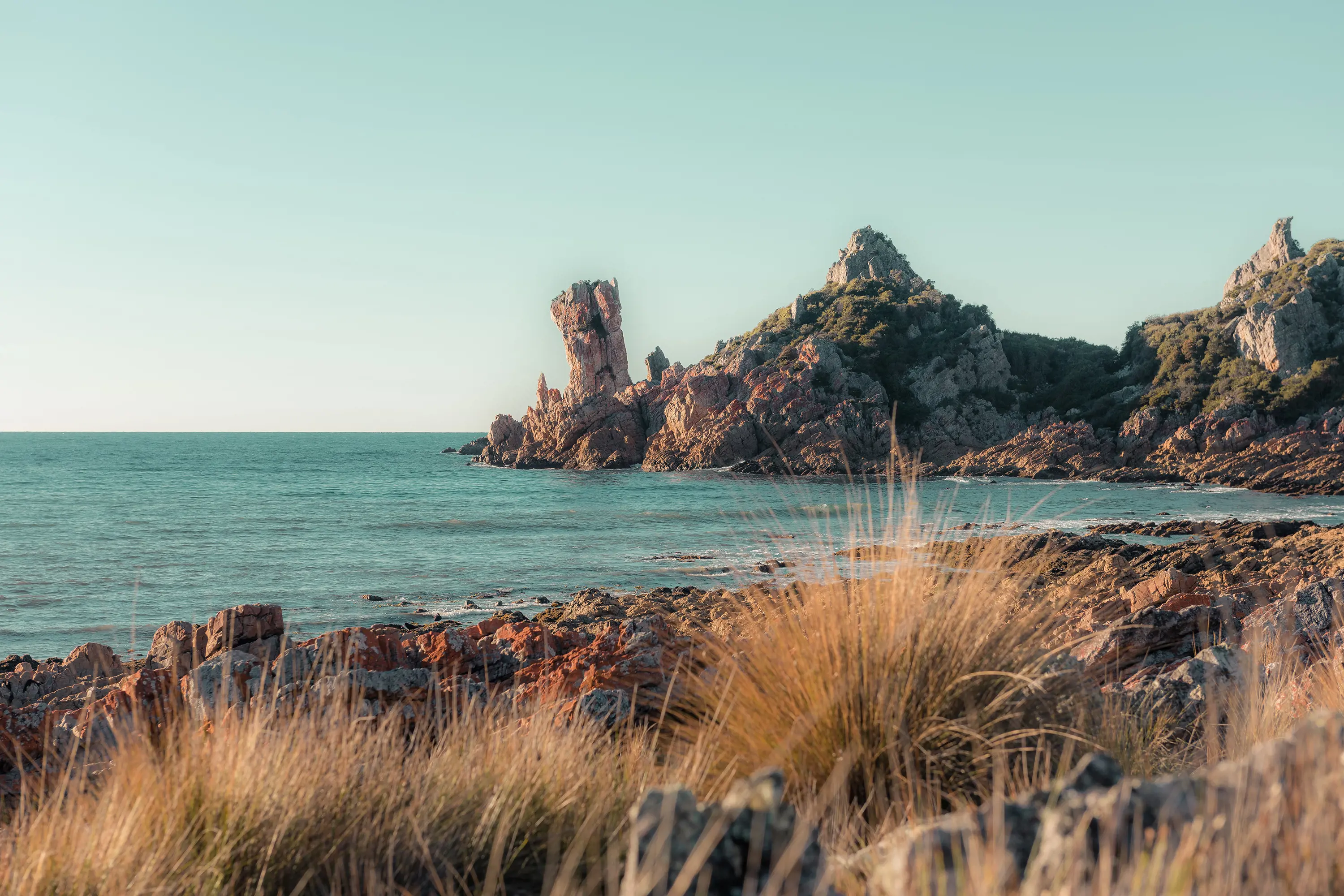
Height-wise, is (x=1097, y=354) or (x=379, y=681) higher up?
(x=1097, y=354)

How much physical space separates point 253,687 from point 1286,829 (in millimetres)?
5757

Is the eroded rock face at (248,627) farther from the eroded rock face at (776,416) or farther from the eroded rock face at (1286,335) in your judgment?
the eroded rock face at (1286,335)

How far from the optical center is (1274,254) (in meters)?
85.8

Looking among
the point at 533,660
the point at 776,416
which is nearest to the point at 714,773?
the point at 533,660

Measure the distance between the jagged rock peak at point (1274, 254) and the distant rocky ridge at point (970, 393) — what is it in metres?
0.19

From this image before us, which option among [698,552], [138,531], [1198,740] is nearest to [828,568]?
[1198,740]

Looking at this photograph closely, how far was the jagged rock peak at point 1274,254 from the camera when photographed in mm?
84500

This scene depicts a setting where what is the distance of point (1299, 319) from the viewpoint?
217 feet

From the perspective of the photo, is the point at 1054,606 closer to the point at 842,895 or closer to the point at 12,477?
the point at 842,895

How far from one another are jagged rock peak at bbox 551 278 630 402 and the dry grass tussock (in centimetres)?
9154

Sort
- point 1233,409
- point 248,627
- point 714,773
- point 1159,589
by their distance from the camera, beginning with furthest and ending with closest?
point 1233,409 < point 1159,589 < point 248,627 < point 714,773

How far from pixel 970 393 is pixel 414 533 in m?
57.4

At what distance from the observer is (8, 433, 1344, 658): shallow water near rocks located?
1702 cm

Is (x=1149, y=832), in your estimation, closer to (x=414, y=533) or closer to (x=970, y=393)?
(x=414, y=533)
